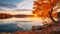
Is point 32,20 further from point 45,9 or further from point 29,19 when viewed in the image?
point 45,9

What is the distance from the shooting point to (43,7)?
2.14m

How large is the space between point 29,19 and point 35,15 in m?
0.10

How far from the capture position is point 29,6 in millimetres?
2135

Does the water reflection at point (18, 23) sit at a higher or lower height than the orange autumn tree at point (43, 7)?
lower

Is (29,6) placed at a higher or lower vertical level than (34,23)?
higher

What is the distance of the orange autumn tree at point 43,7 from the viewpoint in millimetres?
2133

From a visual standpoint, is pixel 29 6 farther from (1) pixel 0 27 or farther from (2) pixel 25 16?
(1) pixel 0 27

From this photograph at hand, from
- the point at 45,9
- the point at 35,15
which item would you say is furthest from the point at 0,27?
the point at 45,9

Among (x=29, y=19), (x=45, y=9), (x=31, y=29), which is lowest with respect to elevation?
(x=31, y=29)

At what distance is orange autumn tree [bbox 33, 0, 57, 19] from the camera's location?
213 cm

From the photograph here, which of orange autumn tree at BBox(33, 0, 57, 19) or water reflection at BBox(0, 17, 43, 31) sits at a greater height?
orange autumn tree at BBox(33, 0, 57, 19)

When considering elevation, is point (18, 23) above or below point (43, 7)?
below

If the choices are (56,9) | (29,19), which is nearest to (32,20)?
(29,19)

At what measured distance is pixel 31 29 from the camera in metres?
2.13
